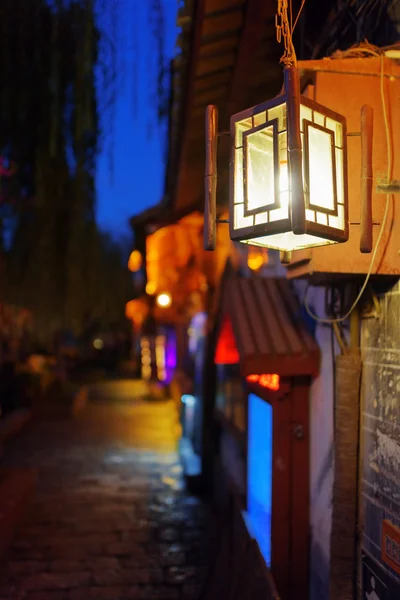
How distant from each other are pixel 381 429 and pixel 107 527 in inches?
249

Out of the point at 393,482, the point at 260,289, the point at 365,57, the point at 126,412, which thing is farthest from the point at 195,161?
the point at 126,412

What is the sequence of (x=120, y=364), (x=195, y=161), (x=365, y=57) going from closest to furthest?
(x=365, y=57) < (x=195, y=161) < (x=120, y=364)

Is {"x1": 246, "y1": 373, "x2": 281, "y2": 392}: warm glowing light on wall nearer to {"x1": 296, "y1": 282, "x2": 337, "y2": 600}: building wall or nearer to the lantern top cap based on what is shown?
{"x1": 296, "y1": 282, "x2": 337, "y2": 600}: building wall

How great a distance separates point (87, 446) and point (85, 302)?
4439 mm

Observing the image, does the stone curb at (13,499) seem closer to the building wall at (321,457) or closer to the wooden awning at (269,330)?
the building wall at (321,457)

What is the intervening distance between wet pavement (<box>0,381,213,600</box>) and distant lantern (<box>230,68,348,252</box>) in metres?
5.45

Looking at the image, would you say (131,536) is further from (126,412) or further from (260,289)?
(126,412)

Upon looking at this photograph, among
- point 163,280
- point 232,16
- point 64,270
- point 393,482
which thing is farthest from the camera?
point 163,280

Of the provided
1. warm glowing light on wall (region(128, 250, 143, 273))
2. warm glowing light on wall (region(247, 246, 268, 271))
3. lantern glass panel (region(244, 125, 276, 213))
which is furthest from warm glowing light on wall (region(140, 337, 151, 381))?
lantern glass panel (region(244, 125, 276, 213))

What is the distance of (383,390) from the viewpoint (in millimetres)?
4062

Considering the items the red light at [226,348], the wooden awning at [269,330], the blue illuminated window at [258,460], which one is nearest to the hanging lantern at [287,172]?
the wooden awning at [269,330]

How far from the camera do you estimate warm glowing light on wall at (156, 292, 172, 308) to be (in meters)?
17.2

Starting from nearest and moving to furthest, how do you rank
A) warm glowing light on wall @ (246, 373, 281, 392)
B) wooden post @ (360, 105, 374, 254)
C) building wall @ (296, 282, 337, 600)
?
wooden post @ (360, 105, 374, 254) < building wall @ (296, 282, 337, 600) < warm glowing light on wall @ (246, 373, 281, 392)

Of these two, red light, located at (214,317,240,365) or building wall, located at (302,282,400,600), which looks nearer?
building wall, located at (302,282,400,600)
